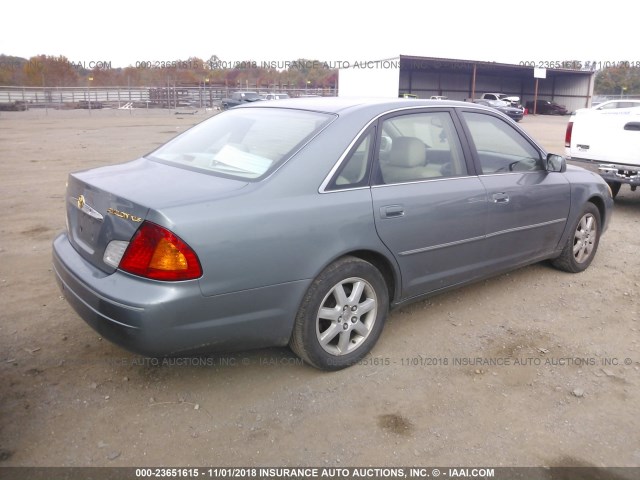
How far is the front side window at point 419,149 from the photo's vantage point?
3.48 m

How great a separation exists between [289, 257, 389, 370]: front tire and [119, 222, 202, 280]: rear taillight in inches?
28.1

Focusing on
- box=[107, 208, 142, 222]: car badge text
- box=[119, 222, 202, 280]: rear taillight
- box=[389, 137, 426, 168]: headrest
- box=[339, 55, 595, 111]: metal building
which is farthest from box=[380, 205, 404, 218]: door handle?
box=[339, 55, 595, 111]: metal building

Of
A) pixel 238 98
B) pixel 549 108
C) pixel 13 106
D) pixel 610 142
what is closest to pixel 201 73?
pixel 238 98

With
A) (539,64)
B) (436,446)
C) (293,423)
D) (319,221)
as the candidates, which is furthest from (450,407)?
(539,64)

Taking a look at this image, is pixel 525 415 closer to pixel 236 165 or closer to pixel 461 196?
pixel 461 196

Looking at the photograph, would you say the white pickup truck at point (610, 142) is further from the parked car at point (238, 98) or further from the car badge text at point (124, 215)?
the parked car at point (238, 98)

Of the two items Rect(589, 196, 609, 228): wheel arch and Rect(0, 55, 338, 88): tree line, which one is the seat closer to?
Rect(589, 196, 609, 228): wheel arch

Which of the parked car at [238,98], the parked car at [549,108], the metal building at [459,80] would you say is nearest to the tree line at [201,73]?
the metal building at [459,80]

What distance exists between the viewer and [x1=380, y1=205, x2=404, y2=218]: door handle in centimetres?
329

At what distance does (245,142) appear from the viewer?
3475 mm

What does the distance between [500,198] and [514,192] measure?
0.66 ft

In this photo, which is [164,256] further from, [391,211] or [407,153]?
[407,153]

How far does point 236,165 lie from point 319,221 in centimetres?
65

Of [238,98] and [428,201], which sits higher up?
[238,98]
